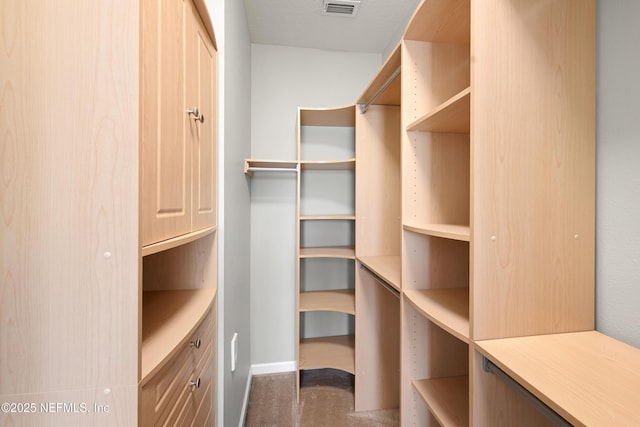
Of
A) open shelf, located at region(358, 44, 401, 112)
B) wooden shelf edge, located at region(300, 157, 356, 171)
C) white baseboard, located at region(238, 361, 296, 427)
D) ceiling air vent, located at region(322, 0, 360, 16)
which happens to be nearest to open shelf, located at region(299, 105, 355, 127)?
open shelf, located at region(358, 44, 401, 112)

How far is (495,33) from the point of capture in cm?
79

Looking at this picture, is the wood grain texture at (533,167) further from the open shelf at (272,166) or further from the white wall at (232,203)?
the open shelf at (272,166)

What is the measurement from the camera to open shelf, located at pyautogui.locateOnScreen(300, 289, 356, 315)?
6.45ft

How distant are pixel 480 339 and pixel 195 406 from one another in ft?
3.13

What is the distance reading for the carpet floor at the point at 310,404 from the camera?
177 cm

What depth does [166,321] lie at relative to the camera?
34.6 inches

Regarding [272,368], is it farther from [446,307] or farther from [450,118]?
[450,118]

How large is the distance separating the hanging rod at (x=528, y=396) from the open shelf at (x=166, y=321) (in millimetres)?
877

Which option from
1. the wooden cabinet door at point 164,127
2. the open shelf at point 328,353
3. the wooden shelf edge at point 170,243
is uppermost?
the wooden cabinet door at point 164,127

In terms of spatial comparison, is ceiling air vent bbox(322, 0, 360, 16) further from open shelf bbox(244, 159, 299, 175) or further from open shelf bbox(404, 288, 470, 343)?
open shelf bbox(404, 288, 470, 343)

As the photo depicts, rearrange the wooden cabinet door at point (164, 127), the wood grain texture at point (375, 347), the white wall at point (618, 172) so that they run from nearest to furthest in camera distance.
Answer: the wooden cabinet door at point (164, 127) < the white wall at point (618, 172) < the wood grain texture at point (375, 347)

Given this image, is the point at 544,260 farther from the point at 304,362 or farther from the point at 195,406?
the point at 304,362

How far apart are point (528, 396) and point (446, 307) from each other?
418 mm

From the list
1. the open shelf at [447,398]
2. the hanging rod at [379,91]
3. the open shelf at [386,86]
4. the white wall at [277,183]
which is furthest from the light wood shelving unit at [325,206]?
the open shelf at [447,398]
